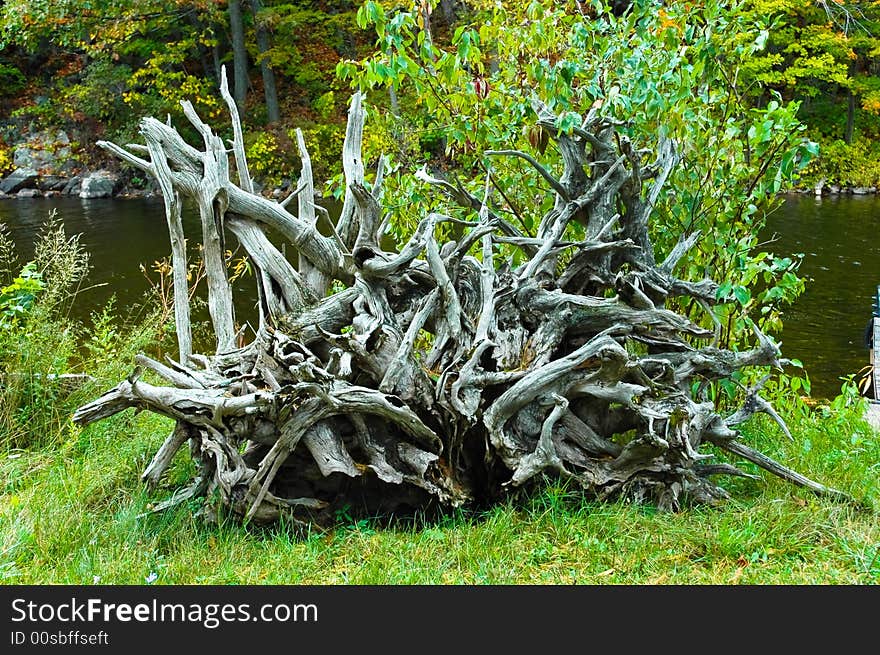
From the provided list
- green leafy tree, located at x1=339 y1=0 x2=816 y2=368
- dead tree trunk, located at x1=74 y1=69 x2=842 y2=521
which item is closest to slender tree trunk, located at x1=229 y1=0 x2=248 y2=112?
green leafy tree, located at x1=339 y1=0 x2=816 y2=368

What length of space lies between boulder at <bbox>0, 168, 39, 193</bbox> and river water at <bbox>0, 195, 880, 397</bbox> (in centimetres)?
152

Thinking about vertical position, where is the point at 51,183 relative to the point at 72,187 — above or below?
above

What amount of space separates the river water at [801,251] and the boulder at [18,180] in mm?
1521

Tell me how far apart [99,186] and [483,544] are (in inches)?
1025

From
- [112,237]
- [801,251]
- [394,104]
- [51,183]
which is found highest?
[394,104]

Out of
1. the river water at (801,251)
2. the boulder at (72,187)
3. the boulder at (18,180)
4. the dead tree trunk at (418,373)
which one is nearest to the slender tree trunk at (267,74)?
the river water at (801,251)

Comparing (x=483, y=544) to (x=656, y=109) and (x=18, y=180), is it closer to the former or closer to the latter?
(x=656, y=109)

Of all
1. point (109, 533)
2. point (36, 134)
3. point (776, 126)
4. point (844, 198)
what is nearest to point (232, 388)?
point (109, 533)

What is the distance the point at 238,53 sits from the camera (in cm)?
2834

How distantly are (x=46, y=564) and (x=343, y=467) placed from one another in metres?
1.43

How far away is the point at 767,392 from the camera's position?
6738mm

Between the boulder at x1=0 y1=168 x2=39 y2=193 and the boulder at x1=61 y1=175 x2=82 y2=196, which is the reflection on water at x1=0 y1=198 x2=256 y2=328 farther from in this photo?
the boulder at x1=0 y1=168 x2=39 y2=193

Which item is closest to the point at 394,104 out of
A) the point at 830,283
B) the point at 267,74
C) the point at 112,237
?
Answer: the point at 830,283

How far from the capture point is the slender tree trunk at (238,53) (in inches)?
1085
